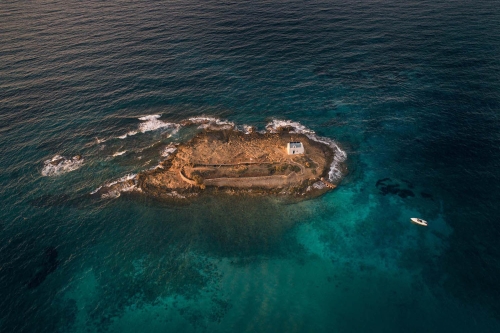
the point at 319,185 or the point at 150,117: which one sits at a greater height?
the point at 150,117

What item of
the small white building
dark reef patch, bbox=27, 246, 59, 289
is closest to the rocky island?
the small white building

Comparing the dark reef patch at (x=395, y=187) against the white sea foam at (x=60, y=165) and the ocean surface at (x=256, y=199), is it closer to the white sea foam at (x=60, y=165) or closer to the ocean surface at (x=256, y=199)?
the ocean surface at (x=256, y=199)

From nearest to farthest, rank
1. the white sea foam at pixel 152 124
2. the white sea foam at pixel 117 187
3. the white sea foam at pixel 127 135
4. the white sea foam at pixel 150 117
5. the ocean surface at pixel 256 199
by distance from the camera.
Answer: the ocean surface at pixel 256 199
the white sea foam at pixel 117 187
the white sea foam at pixel 127 135
the white sea foam at pixel 152 124
the white sea foam at pixel 150 117

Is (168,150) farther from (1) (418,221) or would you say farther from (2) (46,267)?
(1) (418,221)

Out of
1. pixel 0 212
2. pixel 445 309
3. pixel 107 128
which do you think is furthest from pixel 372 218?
pixel 0 212

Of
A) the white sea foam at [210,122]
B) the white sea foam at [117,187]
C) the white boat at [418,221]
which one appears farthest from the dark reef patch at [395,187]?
the white sea foam at [117,187]

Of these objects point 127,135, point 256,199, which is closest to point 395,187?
point 256,199

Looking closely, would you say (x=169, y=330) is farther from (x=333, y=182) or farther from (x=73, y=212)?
(x=333, y=182)
